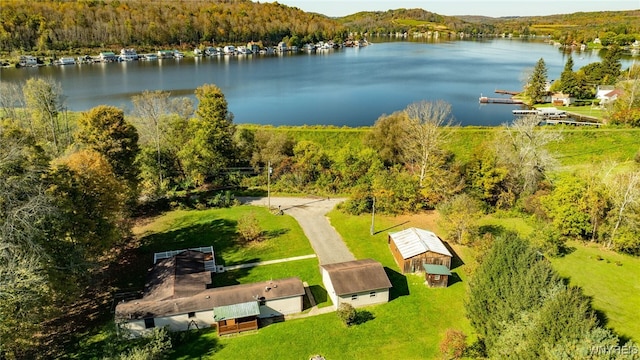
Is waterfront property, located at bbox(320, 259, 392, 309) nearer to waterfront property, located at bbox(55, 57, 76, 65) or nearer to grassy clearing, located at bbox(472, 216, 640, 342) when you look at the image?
grassy clearing, located at bbox(472, 216, 640, 342)

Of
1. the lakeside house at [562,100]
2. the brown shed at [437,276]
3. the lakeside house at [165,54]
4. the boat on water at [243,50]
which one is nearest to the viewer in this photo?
the brown shed at [437,276]

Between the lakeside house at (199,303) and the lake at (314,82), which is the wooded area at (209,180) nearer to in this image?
the lakeside house at (199,303)

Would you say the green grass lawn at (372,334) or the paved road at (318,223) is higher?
the paved road at (318,223)

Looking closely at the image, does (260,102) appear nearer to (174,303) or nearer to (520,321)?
(174,303)

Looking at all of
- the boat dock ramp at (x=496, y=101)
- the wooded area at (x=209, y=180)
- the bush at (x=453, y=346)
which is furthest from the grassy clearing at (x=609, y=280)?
the boat dock ramp at (x=496, y=101)

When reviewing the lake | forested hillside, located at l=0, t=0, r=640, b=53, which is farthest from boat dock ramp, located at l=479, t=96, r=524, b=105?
forested hillside, located at l=0, t=0, r=640, b=53
